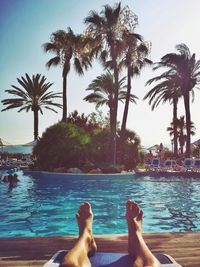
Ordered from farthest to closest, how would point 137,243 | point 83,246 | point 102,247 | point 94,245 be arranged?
point 102,247 < point 94,245 < point 137,243 < point 83,246

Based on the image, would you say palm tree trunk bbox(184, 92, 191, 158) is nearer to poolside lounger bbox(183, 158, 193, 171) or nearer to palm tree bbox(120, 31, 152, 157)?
palm tree bbox(120, 31, 152, 157)

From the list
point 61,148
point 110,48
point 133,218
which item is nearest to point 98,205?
point 133,218

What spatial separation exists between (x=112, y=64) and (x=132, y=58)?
2.17 metres

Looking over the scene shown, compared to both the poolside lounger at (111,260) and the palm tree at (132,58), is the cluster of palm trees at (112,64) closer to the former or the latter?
the palm tree at (132,58)

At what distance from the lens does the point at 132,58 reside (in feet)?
71.7

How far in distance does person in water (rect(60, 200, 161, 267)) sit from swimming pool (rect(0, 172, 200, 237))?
315 cm

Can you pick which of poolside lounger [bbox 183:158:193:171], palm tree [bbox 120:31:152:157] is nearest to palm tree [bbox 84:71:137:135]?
palm tree [bbox 120:31:152:157]

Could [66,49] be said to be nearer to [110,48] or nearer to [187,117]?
[110,48]

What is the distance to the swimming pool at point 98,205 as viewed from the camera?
264 inches

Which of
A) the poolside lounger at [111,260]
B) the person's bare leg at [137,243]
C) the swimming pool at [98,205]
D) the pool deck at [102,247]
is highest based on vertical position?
the person's bare leg at [137,243]

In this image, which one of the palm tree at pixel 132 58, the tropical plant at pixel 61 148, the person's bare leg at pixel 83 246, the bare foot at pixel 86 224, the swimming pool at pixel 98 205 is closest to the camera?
the person's bare leg at pixel 83 246

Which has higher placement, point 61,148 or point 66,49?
point 66,49

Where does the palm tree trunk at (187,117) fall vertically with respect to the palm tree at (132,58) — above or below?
below

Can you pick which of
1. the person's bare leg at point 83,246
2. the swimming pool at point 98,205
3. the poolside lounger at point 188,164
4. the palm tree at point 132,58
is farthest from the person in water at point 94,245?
the palm tree at point 132,58
